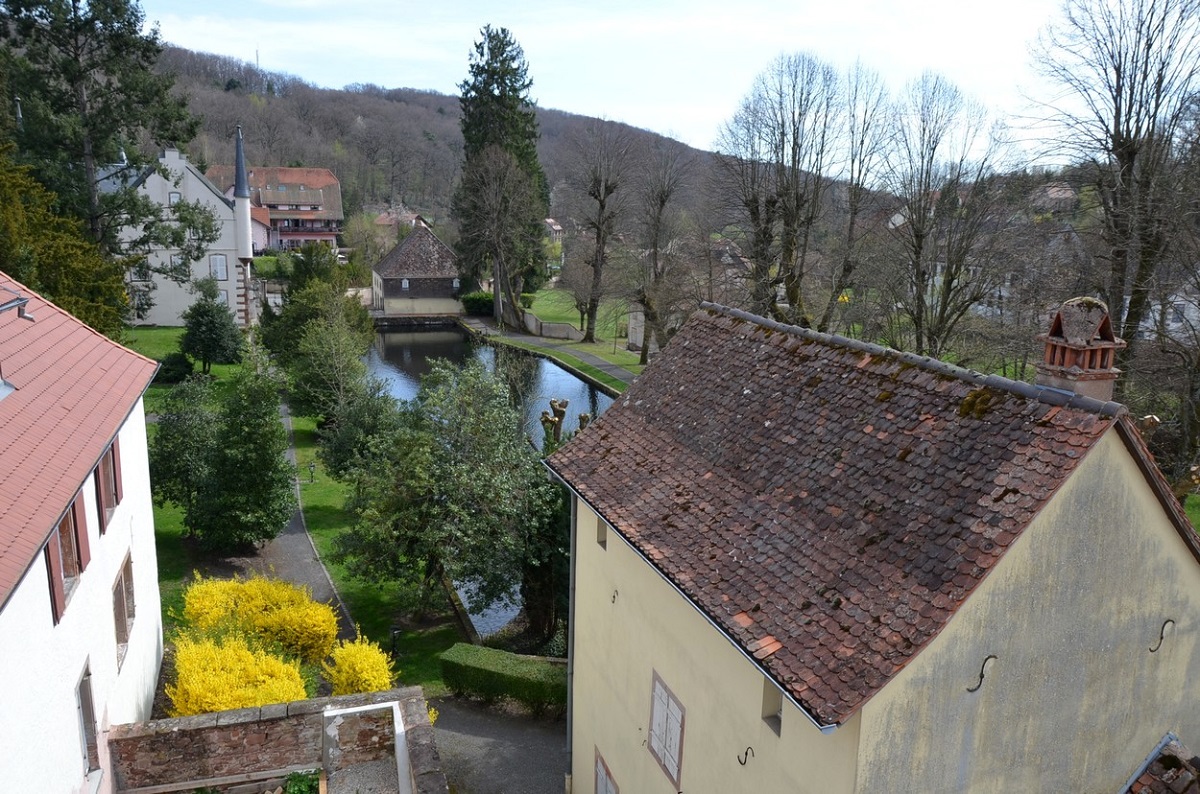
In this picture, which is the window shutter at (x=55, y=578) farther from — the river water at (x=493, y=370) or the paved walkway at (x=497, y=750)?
the river water at (x=493, y=370)

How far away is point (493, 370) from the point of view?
37.6 m

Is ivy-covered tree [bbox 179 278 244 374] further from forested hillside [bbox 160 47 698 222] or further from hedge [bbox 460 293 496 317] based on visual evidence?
forested hillside [bbox 160 47 698 222]

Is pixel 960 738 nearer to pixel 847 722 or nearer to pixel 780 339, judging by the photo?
pixel 847 722

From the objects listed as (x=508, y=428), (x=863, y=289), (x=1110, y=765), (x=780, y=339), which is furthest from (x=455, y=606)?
(x=863, y=289)

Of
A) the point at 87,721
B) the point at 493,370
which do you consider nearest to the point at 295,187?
the point at 493,370

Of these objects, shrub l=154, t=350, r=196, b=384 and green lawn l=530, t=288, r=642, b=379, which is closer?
shrub l=154, t=350, r=196, b=384

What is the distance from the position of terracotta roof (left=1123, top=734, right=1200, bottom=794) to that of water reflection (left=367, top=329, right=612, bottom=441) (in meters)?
22.2

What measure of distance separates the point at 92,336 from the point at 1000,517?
563 inches

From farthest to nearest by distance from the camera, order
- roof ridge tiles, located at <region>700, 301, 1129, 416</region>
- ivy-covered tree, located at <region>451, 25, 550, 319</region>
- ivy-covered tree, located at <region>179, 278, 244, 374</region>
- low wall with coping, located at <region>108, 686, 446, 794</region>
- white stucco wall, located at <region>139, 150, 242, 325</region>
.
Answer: ivy-covered tree, located at <region>451, 25, 550, 319</region>
white stucco wall, located at <region>139, 150, 242, 325</region>
ivy-covered tree, located at <region>179, 278, 244, 374</region>
low wall with coping, located at <region>108, 686, 446, 794</region>
roof ridge tiles, located at <region>700, 301, 1129, 416</region>

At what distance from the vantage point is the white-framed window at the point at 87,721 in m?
10.9

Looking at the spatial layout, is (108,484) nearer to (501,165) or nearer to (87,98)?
(87,98)

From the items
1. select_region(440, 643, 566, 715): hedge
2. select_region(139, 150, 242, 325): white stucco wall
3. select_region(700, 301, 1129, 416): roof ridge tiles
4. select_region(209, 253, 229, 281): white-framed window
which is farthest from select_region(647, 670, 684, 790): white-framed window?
select_region(209, 253, 229, 281): white-framed window

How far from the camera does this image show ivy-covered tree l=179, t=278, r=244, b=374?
40.9 meters

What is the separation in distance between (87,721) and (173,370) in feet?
103
